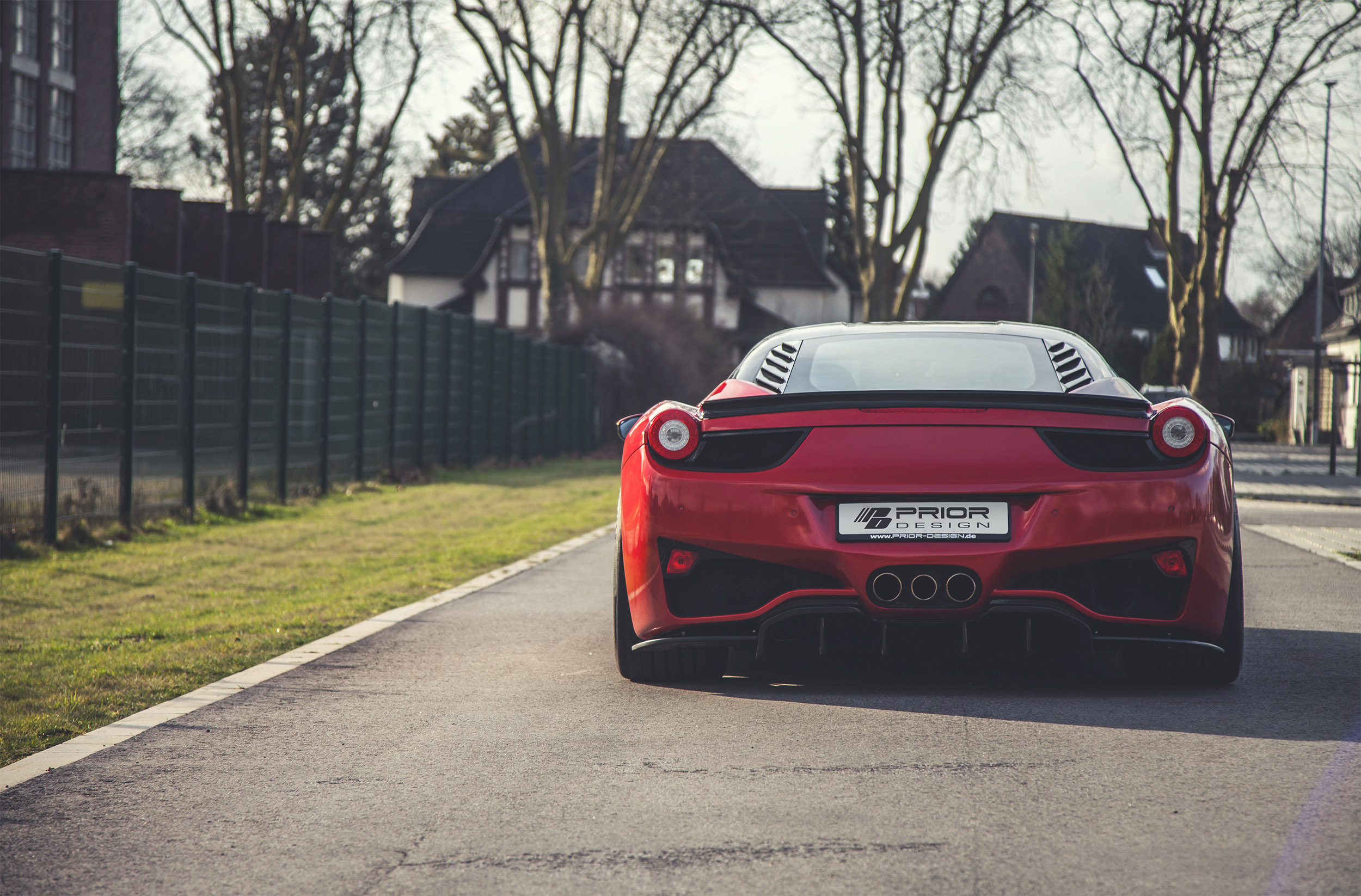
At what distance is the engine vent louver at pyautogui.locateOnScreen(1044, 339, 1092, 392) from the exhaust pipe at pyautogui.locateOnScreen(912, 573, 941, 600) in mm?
970

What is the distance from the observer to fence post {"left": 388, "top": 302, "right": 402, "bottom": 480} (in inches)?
752

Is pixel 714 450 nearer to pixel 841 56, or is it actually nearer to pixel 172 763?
pixel 172 763

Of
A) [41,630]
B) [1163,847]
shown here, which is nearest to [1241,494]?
[41,630]

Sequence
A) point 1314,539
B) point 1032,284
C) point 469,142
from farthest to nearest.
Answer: point 469,142
point 1032,284
point 1314,539

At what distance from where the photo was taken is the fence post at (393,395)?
62.7ft

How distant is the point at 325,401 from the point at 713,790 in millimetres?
13164

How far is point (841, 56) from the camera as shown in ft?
106

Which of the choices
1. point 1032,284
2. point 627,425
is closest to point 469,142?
point 1032,284

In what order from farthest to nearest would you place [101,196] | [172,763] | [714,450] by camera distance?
[101,196]
[714,450]
[172,763]

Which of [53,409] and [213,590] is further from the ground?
[53,409]

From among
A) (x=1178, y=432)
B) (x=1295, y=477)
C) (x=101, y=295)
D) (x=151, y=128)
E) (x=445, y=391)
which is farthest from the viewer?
(x=151, y=128)

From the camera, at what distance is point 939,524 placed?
4.96m

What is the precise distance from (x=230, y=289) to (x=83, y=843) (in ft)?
36.9

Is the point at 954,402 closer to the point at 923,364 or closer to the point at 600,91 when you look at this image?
the point at 923,364
